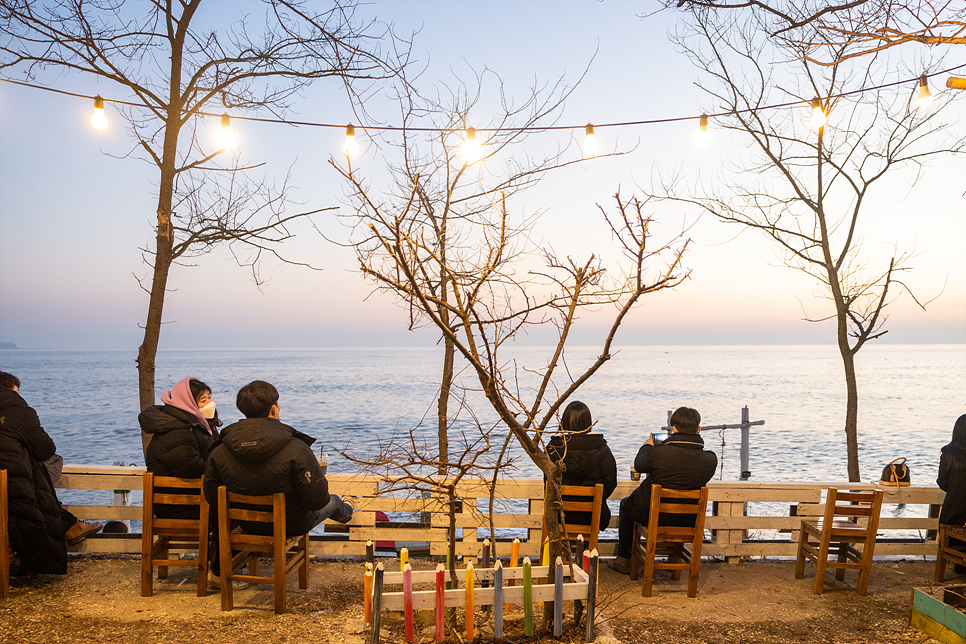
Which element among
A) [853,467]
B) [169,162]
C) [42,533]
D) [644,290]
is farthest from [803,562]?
[169,162]

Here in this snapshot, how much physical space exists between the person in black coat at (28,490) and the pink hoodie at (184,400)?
2.40ft

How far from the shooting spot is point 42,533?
160 inches

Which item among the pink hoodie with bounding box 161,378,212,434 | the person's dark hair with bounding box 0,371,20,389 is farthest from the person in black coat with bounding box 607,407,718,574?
the person's dark hair with bounding box 0,371,20,389

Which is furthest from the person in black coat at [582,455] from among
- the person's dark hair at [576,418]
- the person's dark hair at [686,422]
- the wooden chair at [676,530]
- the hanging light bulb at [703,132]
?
the hanging light bulb at [703,132]

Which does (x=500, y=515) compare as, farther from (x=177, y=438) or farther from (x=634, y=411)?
(x=634, y=411)

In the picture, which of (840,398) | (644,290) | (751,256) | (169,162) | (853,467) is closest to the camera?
(644,290)

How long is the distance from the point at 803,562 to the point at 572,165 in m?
3.94

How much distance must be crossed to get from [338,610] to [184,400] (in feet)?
5.51

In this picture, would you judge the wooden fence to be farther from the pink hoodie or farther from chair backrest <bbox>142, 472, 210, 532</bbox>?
the pink hoodie

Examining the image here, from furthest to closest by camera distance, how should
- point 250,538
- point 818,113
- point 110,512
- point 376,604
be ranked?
point 818,113, point 110,512, point 250,538, point 376,604

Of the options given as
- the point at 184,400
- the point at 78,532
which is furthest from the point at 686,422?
the point at 78,532

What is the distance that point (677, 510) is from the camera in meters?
4.20

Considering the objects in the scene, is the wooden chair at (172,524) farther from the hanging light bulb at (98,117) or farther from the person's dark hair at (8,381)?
the hanging light bulb at (98,117)

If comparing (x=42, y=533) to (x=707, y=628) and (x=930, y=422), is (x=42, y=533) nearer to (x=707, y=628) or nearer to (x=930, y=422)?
(x=707, y=628)
